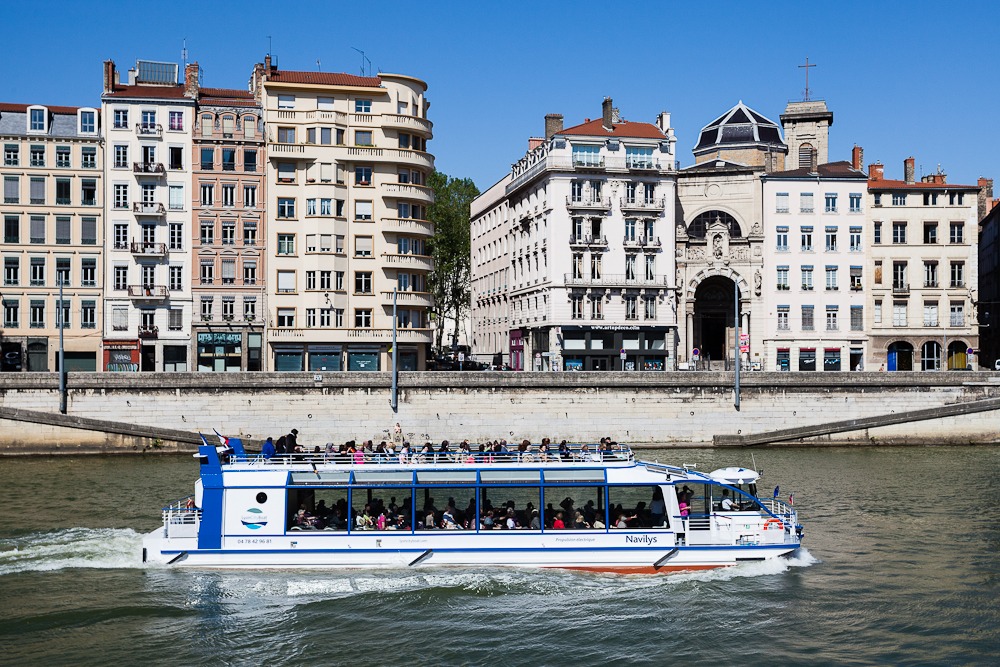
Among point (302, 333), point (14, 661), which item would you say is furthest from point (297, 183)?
point (14, 661)

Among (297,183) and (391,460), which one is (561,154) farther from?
(391,460)

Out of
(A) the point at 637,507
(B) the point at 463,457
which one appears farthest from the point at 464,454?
(A) the point at 637,507

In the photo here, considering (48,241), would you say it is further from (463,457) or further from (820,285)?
(820,285)

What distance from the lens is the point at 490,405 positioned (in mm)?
50906

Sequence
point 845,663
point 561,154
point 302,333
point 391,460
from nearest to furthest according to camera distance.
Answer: point 845,663
point 391,460
point 302,333
point 561,154

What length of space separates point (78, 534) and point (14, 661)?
8.98 meters

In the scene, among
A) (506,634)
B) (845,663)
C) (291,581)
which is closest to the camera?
(845,663)

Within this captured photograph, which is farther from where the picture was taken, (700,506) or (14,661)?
(700,506)

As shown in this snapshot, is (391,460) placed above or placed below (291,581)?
above

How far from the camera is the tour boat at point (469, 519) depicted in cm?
2373

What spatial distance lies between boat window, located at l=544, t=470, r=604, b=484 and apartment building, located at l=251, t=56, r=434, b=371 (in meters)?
36.1

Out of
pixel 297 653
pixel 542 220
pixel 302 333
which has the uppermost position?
pixel 542 220

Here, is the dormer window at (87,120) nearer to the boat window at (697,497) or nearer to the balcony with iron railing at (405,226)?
the balcony with iron railing at (405,226)

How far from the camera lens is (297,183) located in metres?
59.4
